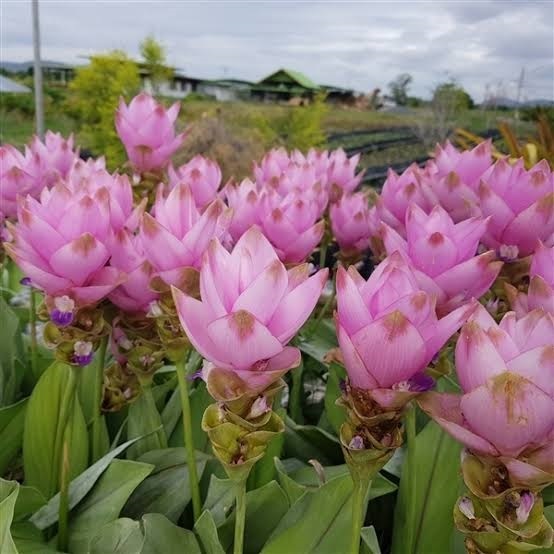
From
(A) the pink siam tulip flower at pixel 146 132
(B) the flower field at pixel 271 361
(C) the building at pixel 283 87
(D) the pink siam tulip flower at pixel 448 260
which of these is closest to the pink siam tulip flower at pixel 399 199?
(B) the flower field at pixel 271 361

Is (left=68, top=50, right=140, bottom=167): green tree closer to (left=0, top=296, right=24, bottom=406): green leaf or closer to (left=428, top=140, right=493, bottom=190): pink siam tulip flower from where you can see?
(left=0, top=296, right=24, bottom=406): green leaf

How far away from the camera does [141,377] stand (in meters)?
1.15

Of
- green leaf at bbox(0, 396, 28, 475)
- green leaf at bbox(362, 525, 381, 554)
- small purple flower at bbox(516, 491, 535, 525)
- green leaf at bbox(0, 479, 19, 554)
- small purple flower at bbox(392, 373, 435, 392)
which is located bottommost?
green leaf at bbox(0, 396, 28, 475)

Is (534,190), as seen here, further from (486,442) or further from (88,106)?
(88,106)

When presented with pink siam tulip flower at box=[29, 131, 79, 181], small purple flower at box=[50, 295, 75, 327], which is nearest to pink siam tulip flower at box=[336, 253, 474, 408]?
small purple flower at box=[50, 295, 75, 327]

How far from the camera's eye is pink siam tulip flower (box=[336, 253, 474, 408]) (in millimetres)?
657

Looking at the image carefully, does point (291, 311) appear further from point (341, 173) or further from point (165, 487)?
point (341, 173)

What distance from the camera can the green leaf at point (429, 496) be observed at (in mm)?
1020

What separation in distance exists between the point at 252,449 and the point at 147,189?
41.0 inches

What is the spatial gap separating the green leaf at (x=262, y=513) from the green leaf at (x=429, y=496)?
189 mm

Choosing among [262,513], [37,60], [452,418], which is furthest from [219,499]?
[37,60]

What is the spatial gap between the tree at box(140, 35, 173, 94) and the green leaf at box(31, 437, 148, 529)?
1127 cm

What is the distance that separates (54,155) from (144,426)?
842 millimetres

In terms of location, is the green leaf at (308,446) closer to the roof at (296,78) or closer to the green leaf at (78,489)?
the green leaf at (78,489)
